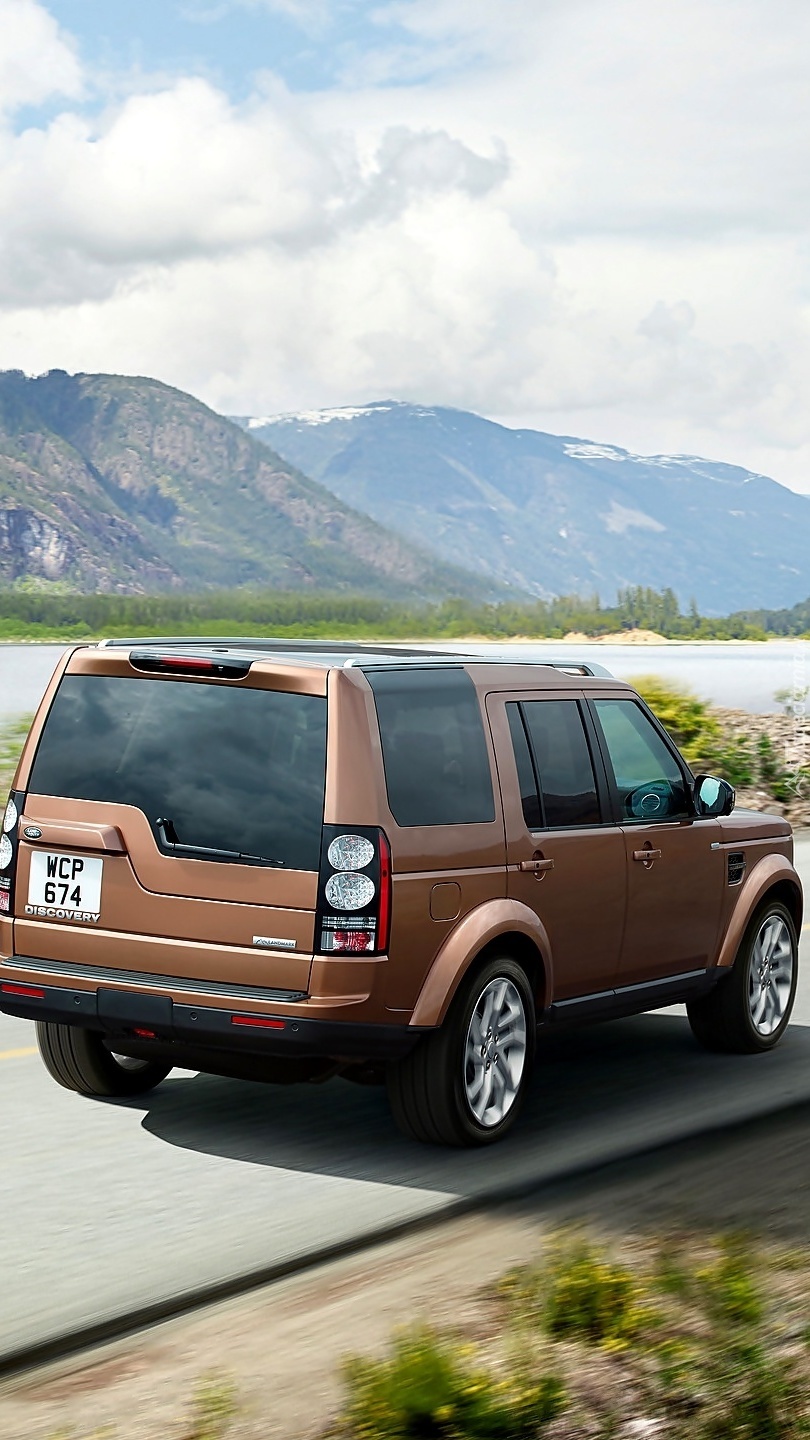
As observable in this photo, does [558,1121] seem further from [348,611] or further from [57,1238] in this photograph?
[348,611]

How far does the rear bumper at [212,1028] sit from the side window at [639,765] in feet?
6.00

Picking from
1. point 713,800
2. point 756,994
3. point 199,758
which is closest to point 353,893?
point 199,758

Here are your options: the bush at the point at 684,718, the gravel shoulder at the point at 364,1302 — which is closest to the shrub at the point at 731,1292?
the gravel shoulder at the point at 364,1302

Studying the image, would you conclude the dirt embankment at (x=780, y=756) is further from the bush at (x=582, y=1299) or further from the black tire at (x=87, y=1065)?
the bush at (x=582, y=1299)

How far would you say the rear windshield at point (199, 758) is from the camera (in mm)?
6266

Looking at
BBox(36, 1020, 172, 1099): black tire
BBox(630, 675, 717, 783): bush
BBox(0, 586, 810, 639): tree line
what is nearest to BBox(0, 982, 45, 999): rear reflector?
BBox(36, 1020, 172, 1099): black tire

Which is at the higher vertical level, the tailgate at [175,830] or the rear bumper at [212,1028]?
the tailgate at [175,830]

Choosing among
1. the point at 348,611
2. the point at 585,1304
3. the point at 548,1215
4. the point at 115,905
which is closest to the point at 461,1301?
the point at 585,1304

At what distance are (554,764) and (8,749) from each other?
11788mm

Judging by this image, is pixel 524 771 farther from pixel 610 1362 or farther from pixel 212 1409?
pixel 212 1409

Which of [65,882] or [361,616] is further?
[361,616]

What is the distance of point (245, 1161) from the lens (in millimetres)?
6426

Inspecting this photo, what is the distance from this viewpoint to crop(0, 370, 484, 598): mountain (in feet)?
393

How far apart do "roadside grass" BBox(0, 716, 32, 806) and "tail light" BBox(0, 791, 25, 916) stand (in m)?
10.7
